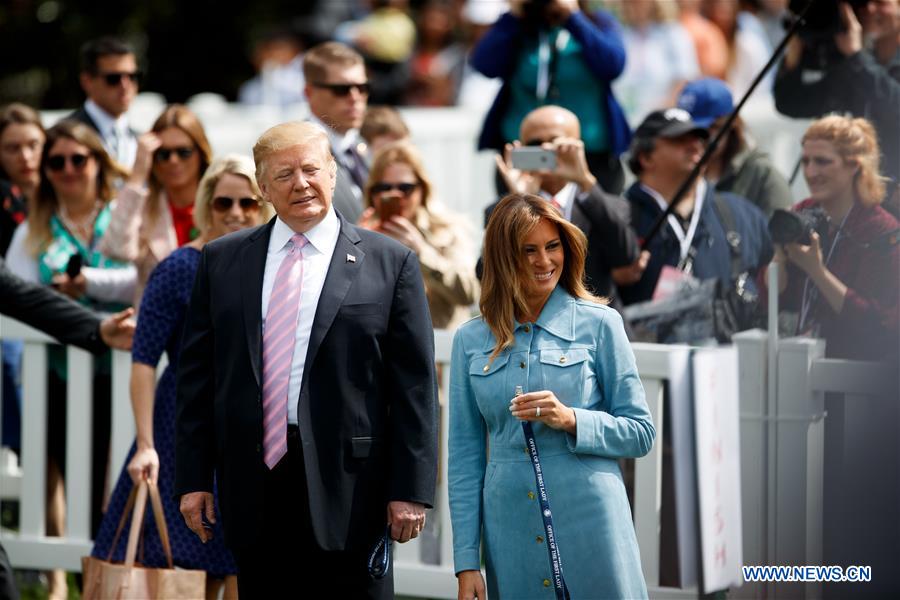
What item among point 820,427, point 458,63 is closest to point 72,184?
point 820,427

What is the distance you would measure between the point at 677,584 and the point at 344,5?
11.8m

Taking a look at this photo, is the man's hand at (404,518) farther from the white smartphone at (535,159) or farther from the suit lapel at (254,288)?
the white smartphone at (535,159)

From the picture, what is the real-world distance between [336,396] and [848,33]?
9.96 feet

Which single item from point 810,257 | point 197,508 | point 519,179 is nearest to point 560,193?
point 519,179

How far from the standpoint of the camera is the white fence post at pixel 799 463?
5645 millimetres

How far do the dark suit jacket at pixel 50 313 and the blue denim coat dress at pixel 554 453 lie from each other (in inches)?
79.2

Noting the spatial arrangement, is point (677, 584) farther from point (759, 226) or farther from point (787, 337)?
point (759, 226)

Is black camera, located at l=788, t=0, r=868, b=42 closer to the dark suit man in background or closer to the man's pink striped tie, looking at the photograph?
the dark suit man in background

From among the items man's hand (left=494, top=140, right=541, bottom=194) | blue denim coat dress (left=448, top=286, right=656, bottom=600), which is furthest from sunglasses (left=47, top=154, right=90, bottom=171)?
blue denim coat dress (left=448, top=286, right=656, bottom=600)

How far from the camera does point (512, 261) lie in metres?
4.64

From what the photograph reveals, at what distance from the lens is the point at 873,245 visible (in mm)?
5691

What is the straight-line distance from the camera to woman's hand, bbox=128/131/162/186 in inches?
277

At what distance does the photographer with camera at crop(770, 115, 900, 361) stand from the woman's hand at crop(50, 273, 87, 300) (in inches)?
117

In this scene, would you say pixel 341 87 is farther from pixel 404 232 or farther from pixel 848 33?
pixel 848 33
